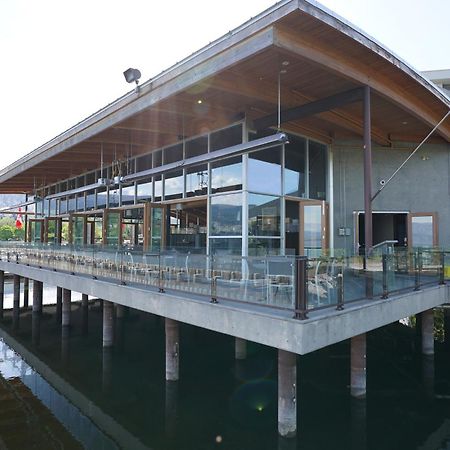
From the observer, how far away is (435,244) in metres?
13.3

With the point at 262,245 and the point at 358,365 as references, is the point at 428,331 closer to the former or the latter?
the point at 358,365

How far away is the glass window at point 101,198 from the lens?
55.0 ft

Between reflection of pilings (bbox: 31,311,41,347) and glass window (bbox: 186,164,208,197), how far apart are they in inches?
268

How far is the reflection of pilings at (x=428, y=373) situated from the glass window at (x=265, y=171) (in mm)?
5667

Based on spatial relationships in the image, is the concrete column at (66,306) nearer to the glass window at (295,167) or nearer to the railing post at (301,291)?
the glass window at (295,167)

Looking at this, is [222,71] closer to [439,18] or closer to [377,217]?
[439,18]

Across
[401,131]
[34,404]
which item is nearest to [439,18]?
[401,131]

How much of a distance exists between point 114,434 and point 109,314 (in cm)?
455

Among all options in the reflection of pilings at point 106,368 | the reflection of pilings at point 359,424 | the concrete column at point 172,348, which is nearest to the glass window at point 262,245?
the concrete column at point 172,348

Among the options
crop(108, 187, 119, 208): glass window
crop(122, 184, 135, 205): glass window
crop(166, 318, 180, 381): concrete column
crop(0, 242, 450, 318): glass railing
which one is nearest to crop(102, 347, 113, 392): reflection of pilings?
crop(166, 318, 180, 381): concrete column

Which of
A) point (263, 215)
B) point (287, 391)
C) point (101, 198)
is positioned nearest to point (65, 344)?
point (101, 198)

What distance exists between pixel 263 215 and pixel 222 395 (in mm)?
4603

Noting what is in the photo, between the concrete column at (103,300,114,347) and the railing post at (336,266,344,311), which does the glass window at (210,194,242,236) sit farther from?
the railing post at (336,266,344,311)

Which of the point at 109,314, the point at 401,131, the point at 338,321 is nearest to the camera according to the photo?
the point at 338,321
